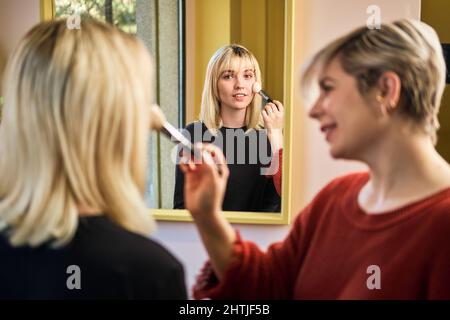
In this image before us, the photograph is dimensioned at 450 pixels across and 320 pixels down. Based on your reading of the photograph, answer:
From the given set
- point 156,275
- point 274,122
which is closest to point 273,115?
point 274,122

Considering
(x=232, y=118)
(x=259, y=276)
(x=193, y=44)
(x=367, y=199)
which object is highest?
(x=193, y=44)

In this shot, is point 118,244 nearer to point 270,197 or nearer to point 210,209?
point 210,209

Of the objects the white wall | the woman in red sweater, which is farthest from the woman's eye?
the white wall

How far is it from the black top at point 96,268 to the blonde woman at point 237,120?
7.7 inches

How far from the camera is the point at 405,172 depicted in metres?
0.59

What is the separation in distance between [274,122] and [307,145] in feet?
0.21

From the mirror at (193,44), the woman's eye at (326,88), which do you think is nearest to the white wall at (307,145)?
the mirror at (193,44)

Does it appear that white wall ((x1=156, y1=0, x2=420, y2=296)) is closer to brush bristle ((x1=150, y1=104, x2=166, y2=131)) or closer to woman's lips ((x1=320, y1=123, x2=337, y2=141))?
woman's lips ((x1=320, y1=123, x2=337, y2=141))

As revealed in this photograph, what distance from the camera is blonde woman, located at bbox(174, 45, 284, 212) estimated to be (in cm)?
79

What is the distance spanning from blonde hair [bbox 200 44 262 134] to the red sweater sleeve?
0.64 ft

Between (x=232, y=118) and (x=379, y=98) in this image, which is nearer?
(x=379, y=98)

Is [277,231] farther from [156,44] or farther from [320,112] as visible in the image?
[156,44]

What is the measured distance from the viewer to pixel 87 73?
0.57 metres
